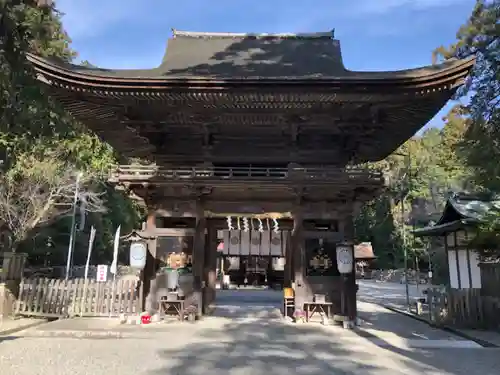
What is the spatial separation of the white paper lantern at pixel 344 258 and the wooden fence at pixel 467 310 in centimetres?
301

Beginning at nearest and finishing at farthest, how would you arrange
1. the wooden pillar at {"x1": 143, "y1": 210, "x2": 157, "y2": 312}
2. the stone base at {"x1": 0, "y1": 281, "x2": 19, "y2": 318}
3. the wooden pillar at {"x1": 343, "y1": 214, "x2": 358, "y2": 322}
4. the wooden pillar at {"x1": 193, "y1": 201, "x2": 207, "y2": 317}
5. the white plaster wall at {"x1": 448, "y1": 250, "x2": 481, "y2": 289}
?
1. the wooden pillar at {"x1": 343, "y1": 214, "x2": 358, "y2": 322}
2. the wooden pillar at {"x1": 193, "y1": 201, "x2": 207, "y2": 317}
3. the wooden pillar at {"x1": 143, "y1": 210, "x2": 157, "y2": 312}
4. the stone base at {"x1": 0, "y1": 281, "x2": 19, "y2": 318}
5. the white plaster wall at {"x1": 448, "y1": 250, "x2": 481, "y2": 289}

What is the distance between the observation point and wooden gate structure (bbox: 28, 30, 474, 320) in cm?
923

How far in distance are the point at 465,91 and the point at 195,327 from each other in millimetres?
11413

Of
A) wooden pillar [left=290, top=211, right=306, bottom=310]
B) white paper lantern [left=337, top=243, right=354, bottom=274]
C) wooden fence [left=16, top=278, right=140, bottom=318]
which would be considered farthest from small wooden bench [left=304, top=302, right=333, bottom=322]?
wooden fence [left=16, top=278, right=140, bottom=318]

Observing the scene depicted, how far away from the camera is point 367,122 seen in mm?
10812

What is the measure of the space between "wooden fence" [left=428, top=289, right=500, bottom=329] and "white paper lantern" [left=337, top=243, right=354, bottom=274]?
301 centimetres

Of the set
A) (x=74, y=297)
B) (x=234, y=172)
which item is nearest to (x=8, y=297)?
(x=74, y=297)

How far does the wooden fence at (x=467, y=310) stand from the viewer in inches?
423

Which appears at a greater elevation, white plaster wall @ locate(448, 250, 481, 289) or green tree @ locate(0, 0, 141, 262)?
green tree @ locate(0, 0, 141, 262)

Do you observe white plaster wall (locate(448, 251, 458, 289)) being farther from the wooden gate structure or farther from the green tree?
the green tree

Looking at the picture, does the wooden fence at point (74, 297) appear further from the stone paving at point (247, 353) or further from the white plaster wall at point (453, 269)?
the white plaster wall at point (453, 269)

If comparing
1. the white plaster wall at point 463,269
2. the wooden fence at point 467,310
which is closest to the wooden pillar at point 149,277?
the wooden fence at point 467,310

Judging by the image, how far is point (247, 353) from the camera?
7.46 meters

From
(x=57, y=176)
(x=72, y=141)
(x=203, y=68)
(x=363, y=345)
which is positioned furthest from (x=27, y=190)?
(x=363, y=345)
